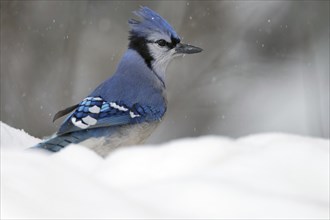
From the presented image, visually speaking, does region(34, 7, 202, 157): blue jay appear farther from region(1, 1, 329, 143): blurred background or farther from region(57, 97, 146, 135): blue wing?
region(1, 1, 329, 143): blurred background

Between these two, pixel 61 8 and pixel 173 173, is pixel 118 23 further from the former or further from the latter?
pixel 173 173

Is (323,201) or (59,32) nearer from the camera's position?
(323,201)

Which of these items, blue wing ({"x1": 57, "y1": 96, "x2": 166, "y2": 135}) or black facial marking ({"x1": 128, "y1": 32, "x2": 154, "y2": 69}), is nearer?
blue wing ({"x1": 57, "y1": 96, "x2": 166, "y2": 135})

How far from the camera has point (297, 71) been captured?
2834 mm

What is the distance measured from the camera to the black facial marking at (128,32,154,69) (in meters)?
2.02

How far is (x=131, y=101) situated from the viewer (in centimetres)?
189

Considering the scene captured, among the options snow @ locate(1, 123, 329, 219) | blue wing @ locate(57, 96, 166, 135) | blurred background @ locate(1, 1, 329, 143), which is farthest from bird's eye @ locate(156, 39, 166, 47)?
snow @ locate(1, 123, 329, 219)

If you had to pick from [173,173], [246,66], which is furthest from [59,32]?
[173,173]

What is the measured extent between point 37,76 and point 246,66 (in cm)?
85

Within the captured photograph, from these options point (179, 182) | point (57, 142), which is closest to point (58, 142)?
point (57, 142)

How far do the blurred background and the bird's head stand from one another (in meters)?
0.61

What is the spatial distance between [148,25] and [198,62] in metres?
0.79

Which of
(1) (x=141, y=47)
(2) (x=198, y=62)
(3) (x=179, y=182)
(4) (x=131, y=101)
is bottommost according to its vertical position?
(2) (x=198, y=62)

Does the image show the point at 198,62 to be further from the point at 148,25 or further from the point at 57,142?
the point at 57,142
